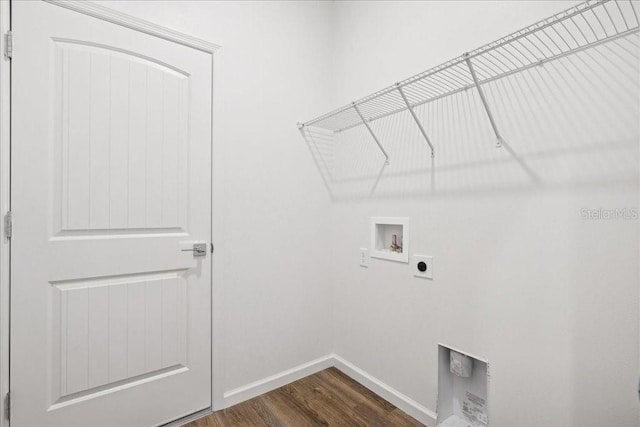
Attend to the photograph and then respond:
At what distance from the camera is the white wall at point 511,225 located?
1.08 m

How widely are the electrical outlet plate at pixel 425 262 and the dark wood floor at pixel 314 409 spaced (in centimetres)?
76

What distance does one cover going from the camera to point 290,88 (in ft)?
6.65

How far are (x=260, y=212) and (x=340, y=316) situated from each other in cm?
92

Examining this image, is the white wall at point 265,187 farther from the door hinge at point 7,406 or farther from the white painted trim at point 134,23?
the door hinge at point 7,406

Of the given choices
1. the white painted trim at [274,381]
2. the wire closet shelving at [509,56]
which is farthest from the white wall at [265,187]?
the wire closet shelving at [509,56]

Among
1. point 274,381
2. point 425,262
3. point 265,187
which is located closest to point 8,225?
point 265,187

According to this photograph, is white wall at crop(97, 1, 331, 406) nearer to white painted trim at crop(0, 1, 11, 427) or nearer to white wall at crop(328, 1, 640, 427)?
white wall at crop(328, 1, 640, 427)

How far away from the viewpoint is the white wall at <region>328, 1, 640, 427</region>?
1.08 metres

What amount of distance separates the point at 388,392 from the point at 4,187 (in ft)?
6.75

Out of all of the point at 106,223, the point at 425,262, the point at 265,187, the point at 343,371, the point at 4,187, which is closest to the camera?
the point at 4,187

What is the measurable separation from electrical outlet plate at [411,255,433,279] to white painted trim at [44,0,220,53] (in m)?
1.56

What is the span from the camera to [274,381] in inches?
76.9

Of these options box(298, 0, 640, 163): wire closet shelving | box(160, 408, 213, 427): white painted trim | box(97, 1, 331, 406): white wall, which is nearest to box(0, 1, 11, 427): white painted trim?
box(97, 1, 331, 406): white wall

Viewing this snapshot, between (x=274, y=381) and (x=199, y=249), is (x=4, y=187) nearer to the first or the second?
(x=199, y=249)
